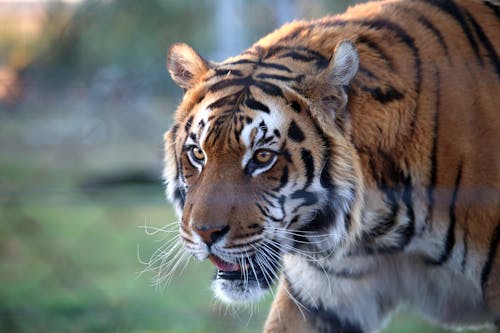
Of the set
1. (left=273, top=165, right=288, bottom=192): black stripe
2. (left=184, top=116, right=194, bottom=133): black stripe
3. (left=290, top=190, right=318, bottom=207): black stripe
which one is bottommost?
(left=290, top=190, right=318, bottom=207): black stripe

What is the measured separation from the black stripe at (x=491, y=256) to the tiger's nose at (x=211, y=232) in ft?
2.00

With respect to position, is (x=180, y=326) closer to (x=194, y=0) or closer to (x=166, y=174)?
(x=166, y=174)

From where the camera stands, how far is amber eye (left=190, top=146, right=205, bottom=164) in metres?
1.86

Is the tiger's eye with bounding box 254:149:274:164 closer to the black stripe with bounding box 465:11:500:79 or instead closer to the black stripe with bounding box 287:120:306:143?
the black stripe with bounding box 287:120:306:143

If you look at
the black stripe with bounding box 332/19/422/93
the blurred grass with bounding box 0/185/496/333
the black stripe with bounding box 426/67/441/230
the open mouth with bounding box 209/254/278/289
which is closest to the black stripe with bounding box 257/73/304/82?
the black stripe with bounding box 332/19/422/93

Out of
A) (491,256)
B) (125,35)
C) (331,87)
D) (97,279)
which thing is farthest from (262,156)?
(125,35)

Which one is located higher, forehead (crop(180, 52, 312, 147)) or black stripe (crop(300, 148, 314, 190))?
forehead (crop(180, 52, 312, 147))

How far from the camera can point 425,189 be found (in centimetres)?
189

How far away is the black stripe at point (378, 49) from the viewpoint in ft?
6.30

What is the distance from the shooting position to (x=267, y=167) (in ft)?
5.96

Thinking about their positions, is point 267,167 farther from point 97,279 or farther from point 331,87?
point 97,279

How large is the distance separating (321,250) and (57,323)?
2364 millimetres

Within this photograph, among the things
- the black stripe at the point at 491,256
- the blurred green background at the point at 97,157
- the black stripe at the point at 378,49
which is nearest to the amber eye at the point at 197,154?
the black stripe at the point at 378,49

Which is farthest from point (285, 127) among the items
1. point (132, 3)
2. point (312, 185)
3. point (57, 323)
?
point (132, 3)
